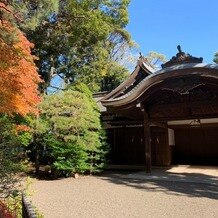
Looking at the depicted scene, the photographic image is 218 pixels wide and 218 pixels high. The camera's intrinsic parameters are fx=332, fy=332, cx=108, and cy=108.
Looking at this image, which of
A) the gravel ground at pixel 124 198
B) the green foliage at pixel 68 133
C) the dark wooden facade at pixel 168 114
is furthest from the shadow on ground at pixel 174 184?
the green foliage at pixel 68 133

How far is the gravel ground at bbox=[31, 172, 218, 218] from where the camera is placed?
7324mm

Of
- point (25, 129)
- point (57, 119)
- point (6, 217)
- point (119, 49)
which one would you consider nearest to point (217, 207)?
point (6, 217)

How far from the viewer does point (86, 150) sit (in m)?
13.9

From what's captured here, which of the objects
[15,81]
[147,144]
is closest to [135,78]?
[147,144]

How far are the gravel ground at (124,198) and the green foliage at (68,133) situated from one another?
1133 mm

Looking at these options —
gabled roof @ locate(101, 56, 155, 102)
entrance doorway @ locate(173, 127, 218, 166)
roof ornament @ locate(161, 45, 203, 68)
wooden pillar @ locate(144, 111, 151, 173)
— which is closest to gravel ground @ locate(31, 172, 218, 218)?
wooden pillar @ locate(144, 111, 151, 173)

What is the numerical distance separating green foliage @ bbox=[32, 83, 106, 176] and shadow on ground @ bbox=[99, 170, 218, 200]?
162cm

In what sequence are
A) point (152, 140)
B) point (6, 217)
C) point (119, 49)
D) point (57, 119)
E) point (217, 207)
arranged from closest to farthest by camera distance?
point (6, 217) < point (217, 207) < point (57, 119) < point (152, 140) < point (119, 49)

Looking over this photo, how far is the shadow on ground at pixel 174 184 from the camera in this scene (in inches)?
379

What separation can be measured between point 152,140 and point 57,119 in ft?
20.0

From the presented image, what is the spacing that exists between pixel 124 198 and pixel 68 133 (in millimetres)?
5159

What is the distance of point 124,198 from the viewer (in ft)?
29.5

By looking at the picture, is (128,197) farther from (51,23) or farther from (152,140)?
(51,23)

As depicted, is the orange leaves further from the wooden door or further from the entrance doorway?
the entrance doorway
